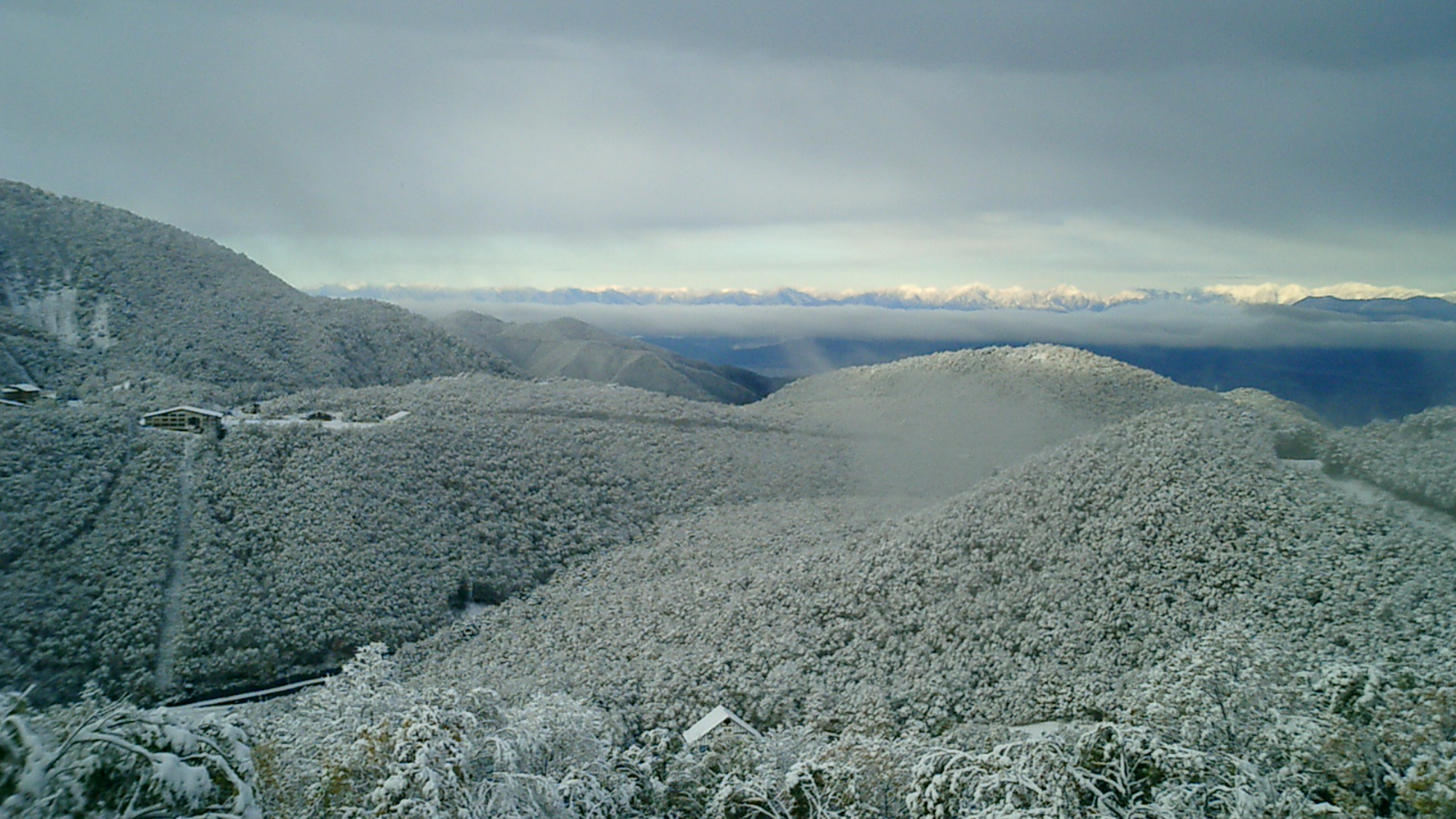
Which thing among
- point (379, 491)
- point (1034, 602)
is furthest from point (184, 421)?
point (1034, 602)

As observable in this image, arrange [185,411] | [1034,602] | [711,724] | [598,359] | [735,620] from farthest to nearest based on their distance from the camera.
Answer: [598,359], [185,411], [735,620], [1034,602], [711,724]

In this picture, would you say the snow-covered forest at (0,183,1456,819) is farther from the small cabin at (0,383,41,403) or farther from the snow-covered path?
the small cabin at (0,383,41,403)

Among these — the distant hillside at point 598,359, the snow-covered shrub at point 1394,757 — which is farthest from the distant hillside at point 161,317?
the snow-covered shrub at point 1394,757

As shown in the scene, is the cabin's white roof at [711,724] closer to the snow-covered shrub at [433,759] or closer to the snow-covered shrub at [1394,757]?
the snow-covered shrub at [433,759]

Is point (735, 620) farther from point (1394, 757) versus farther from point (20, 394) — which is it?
point (20, 394)

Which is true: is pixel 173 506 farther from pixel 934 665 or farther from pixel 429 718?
pixel 934 665
